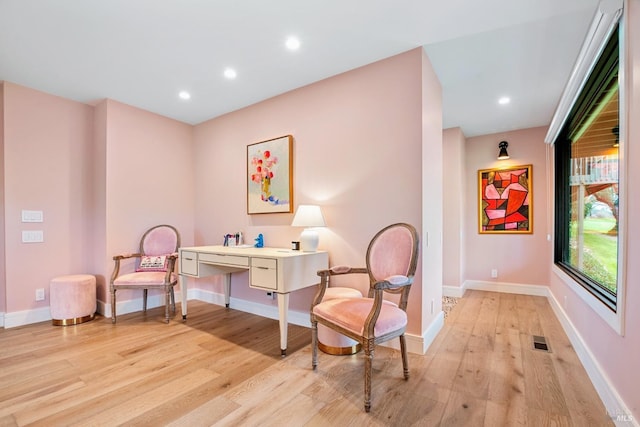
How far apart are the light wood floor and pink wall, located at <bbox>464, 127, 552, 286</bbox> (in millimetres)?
1602

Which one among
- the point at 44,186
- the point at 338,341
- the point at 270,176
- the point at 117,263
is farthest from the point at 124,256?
the point at 338,341

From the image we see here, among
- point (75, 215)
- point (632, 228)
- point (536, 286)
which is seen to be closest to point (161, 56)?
point (75, 215)

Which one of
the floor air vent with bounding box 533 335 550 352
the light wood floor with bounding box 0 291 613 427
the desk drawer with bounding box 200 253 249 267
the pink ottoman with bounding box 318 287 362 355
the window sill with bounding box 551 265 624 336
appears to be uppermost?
the desk drawer with bounding box 200 253 249 267

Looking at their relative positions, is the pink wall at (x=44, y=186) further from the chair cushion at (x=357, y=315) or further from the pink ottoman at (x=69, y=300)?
the chair cushion at (x=357, y=315)

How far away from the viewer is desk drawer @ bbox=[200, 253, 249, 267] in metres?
2.65

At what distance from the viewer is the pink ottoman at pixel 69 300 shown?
3.05 metres

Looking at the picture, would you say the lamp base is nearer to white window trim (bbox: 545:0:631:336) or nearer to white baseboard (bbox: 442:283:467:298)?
white window trim (bbox: 545:0:631:336)

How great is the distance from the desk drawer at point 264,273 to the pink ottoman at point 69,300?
1980 millimetres

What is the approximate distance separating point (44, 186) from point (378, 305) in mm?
3723

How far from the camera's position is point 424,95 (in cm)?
245

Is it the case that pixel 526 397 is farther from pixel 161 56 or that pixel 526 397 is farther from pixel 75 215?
pixel 75 215

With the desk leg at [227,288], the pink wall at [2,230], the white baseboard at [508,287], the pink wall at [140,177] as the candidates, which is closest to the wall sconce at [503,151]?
the white baseboard at [508,287]

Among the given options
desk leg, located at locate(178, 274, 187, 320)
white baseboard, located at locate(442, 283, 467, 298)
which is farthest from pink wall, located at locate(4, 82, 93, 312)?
white baseboard, located at locate(442, 283, 467, 298)

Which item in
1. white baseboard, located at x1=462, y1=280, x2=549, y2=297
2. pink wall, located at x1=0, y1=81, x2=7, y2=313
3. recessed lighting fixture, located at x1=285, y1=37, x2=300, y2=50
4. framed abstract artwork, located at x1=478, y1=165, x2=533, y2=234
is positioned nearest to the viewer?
recessed lighting fixture, located at x1=285, y1=37, x2=300, y2=50
